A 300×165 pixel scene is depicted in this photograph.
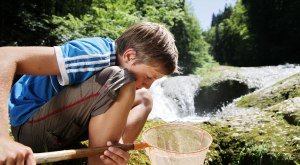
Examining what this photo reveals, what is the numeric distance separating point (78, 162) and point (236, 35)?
35.1 metres

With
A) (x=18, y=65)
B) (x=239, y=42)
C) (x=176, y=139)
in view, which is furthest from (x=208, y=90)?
(x=239, y=42)

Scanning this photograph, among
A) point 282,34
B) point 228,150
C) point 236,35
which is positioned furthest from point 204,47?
point 228,150

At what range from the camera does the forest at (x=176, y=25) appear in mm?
8133

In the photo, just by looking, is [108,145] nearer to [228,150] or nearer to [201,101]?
[228,150]

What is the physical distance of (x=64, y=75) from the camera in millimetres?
2412

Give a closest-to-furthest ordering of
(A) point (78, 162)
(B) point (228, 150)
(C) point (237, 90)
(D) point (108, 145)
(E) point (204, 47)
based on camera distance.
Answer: (D) point (108, 145) < (A) point (78, 162) < (B) point (228, 150) < (C) point (237, 90) < (E) point (204, 47)

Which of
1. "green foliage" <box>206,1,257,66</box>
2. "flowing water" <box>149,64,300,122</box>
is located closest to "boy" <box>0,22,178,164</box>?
"flowing water" <box>149,64,300,122</box>

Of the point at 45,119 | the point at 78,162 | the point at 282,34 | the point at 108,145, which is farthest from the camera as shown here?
the point at 282,34

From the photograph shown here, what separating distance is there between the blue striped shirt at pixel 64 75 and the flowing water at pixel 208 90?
9.65 metres

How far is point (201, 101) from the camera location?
1341 cm

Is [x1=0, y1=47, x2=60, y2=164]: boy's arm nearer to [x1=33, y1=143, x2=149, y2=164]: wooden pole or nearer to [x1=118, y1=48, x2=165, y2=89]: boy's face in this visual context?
[x1=33, y1=143, x2=149, y2=164]: wooden pole

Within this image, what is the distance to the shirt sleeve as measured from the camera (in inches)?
94.1

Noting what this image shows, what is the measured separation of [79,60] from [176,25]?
95.9 ft

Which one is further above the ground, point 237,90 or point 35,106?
point 35,106
